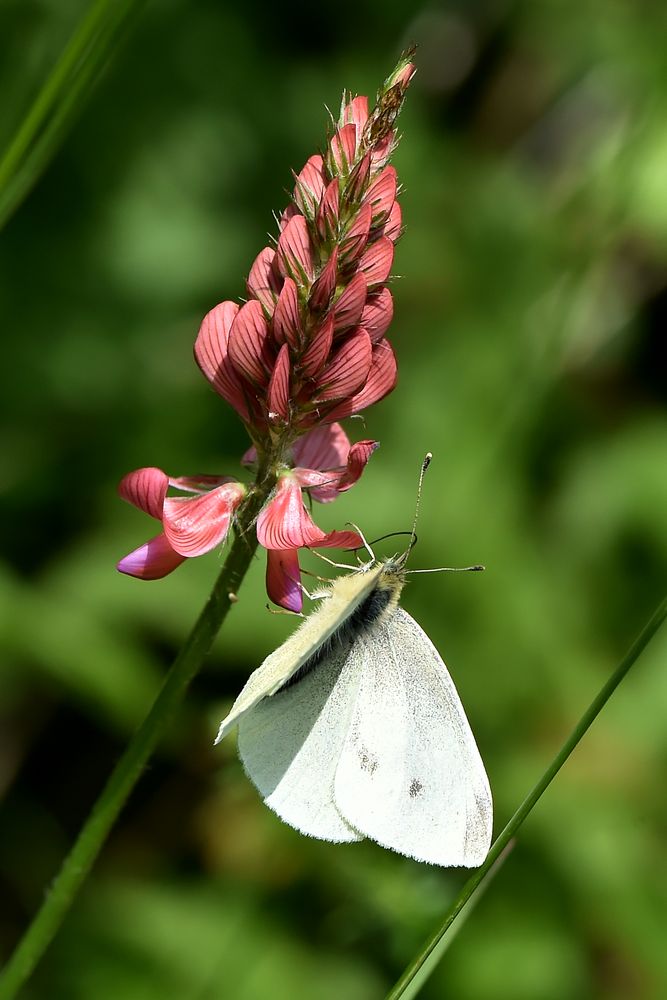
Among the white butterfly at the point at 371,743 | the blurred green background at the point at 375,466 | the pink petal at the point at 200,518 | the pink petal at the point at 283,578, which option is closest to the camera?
the pink petal at the point at 200,518

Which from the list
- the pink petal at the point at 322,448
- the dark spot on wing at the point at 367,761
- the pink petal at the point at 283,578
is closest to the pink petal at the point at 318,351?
the pink petal at the point at 322,448

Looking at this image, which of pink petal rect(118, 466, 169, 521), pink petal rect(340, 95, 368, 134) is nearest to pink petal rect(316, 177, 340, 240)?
pink petal rect(340, 95, 368, 134)

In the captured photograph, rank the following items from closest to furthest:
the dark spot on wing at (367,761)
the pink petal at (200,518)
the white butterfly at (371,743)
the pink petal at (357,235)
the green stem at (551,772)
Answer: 1. the green stem at (551,772)
2. the pink petal at (357,235)
3. the pink petal at (200,518)
4. the white butterfly at (371,743)
5. the dark spot on wing at (367,761)

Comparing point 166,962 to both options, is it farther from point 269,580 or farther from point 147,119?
point 147,119

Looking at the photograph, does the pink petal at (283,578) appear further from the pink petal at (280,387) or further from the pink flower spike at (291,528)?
the pink petal at (280,387)

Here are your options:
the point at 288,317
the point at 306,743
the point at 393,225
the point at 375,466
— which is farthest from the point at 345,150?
the point at 375,466

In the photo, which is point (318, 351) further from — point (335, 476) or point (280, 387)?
point (335, 476)
